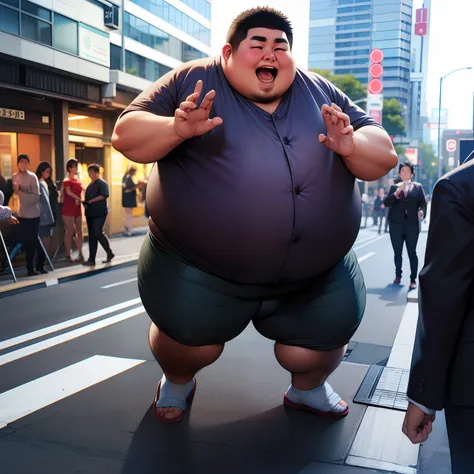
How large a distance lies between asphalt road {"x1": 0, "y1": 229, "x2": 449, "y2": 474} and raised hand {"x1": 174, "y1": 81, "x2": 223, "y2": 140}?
1.48 metres

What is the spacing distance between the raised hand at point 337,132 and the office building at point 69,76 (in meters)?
6.02

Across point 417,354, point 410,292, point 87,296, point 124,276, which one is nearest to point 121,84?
point 124,276

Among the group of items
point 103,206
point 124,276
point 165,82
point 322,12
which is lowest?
point 124,276

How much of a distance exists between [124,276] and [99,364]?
4571mm

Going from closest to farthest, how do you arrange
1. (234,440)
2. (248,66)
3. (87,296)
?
(248,66), (234,440), (87,296)

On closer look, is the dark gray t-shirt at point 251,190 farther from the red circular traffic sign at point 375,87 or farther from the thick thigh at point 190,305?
the red circular traffic sign at point 375,87

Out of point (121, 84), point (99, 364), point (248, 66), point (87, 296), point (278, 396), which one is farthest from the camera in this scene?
point (121, 84)

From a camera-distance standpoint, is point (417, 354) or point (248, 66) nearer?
point (417, 354)

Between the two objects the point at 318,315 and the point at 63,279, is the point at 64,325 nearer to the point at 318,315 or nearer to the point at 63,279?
the point at 63,279

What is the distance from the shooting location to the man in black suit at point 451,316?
4.91 feet

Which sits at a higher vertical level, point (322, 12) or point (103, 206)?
point (322, 12)

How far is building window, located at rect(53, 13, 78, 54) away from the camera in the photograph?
11.4m

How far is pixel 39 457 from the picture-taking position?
2936 millimetres

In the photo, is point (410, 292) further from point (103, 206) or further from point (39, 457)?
point (39, 457)
